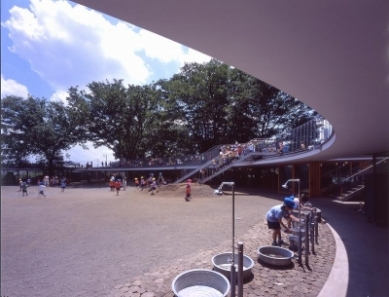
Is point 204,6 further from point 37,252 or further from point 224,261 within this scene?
point 37,252

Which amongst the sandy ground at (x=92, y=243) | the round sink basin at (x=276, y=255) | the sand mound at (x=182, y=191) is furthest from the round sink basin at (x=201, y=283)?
the sand mound at (x=182, y=191)

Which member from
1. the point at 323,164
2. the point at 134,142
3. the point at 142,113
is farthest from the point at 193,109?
the point at 323,164

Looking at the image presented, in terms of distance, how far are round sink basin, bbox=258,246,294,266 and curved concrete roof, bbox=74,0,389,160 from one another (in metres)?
3.75

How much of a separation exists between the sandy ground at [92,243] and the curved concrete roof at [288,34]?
226cm

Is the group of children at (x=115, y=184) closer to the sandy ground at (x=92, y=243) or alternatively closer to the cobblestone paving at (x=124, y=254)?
the sandy ground at (x=92, y=243)

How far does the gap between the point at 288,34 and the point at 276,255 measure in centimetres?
524

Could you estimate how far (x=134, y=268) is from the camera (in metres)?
5.20

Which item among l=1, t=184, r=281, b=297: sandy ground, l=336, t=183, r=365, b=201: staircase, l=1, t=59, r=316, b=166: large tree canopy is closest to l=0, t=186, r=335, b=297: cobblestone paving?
l=1, t=184, r=281, b=297: sandy ground

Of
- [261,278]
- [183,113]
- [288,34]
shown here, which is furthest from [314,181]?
[183,113]

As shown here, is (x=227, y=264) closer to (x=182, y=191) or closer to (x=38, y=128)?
(x=38, y=128)

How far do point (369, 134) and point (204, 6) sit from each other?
7.25 metres

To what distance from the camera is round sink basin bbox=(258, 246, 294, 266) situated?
5223 mm

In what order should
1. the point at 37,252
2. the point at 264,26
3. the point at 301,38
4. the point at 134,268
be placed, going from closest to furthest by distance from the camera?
the point at 264,26
the point at 301,38
the point at 134,268
the point at 37,252

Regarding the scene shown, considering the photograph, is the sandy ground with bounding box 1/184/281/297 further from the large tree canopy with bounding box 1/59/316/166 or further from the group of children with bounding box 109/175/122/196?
the large tree canopy with bounding box 1/59/316/166
